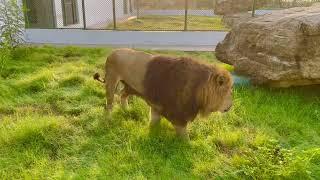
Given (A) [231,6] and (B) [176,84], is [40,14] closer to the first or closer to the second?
(A) [231,6]

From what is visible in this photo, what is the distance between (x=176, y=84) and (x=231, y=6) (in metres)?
6.70

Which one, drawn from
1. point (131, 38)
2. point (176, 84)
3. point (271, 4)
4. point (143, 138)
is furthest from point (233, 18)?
point (143, 138)

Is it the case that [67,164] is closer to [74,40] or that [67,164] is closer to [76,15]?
[74,40]

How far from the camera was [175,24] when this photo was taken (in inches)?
376

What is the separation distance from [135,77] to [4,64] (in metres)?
4.09

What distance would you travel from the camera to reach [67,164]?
3.79m

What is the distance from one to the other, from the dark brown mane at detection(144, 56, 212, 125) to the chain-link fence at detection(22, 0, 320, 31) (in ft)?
16.8

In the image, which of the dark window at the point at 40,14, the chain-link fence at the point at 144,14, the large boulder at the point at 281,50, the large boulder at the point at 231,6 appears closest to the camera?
the large boulder at the point at 281,50

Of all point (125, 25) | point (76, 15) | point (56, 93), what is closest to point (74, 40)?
point (125, 25)

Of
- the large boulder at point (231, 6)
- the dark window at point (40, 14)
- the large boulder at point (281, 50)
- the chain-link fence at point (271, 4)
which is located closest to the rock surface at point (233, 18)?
the large boulder at point (231, 6)

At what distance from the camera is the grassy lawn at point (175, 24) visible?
9.42 m

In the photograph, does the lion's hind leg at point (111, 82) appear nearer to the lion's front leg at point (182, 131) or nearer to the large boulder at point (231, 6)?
the lion's front leg at point (182, 131)

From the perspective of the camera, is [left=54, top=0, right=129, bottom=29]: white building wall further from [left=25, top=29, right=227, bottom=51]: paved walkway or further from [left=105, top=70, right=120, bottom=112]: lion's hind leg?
[left=105, top=70, right=120, bottom=112]: lion's hind leg

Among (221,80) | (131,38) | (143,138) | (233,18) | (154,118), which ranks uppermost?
(233,18)
